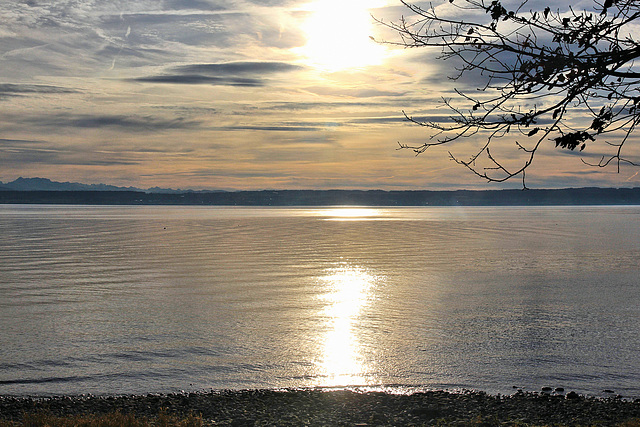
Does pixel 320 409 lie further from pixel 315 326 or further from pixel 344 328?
pixel 315 326

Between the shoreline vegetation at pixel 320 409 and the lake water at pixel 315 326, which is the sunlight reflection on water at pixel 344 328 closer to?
the lake water at pixel 315 326

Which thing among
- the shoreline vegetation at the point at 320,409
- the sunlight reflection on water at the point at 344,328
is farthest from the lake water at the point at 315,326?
the shoreline vegetation at the point at 320,409

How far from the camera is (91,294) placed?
2489cm

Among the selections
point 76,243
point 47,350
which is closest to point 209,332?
point 47,350

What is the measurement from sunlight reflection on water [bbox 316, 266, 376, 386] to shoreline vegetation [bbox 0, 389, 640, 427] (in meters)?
1.28

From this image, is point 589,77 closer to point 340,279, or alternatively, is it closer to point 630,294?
point 630,294

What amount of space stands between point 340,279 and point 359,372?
52.6 ft

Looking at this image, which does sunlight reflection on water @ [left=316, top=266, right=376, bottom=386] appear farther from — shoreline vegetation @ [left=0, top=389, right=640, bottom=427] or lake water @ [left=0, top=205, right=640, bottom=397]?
shoreline vegetation @ [left=0, top=389, right=640, bottom=427]

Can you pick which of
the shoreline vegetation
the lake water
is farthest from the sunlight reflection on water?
the shoreline vegetation

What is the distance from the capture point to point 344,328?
731 inches

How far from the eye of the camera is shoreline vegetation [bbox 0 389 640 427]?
10281 millimetres

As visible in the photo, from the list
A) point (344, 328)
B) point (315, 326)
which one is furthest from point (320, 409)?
point (315, 326)

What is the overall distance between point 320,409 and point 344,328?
733 cm

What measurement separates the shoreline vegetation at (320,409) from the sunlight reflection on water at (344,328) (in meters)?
1.28
